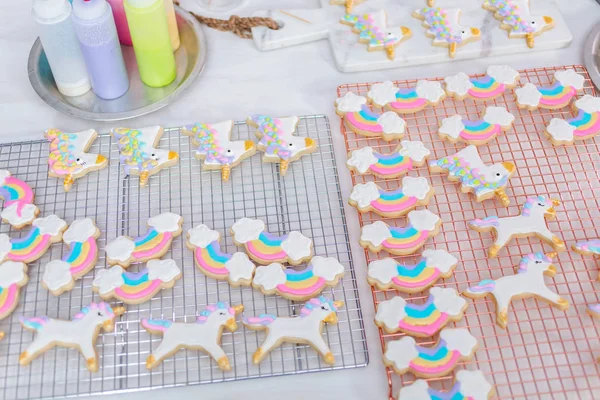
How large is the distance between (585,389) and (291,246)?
497 mm

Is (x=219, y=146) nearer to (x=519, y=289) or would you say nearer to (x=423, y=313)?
(x=423, y=313)

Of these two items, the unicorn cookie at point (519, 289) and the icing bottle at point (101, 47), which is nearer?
the unicorn cookie at point (519, 289)

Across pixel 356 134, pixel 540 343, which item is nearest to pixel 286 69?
pixel 356 134

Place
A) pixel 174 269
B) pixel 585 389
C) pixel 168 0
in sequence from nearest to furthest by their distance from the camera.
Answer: pixel 585 389 → pixel 174 269 → pixel 168 0

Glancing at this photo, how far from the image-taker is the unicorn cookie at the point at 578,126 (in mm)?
1206

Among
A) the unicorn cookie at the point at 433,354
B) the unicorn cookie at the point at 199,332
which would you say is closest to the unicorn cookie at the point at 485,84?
the unicorn cookie at the point at 433,354

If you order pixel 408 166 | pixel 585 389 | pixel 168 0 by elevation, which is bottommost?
pixel 585 389

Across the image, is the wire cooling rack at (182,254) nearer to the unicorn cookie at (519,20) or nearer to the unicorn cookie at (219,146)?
the unicorn cookie at (219,146)

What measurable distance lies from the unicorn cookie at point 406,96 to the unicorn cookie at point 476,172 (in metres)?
0.13

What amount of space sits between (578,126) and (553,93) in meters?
0.09

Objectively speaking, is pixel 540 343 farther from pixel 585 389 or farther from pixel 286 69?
pixel 286 69

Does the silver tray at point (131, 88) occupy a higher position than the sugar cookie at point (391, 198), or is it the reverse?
the silver tray at point (131, 88)

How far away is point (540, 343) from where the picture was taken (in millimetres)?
1000

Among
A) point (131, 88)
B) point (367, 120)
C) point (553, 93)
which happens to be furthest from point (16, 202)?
point (553, 93)
